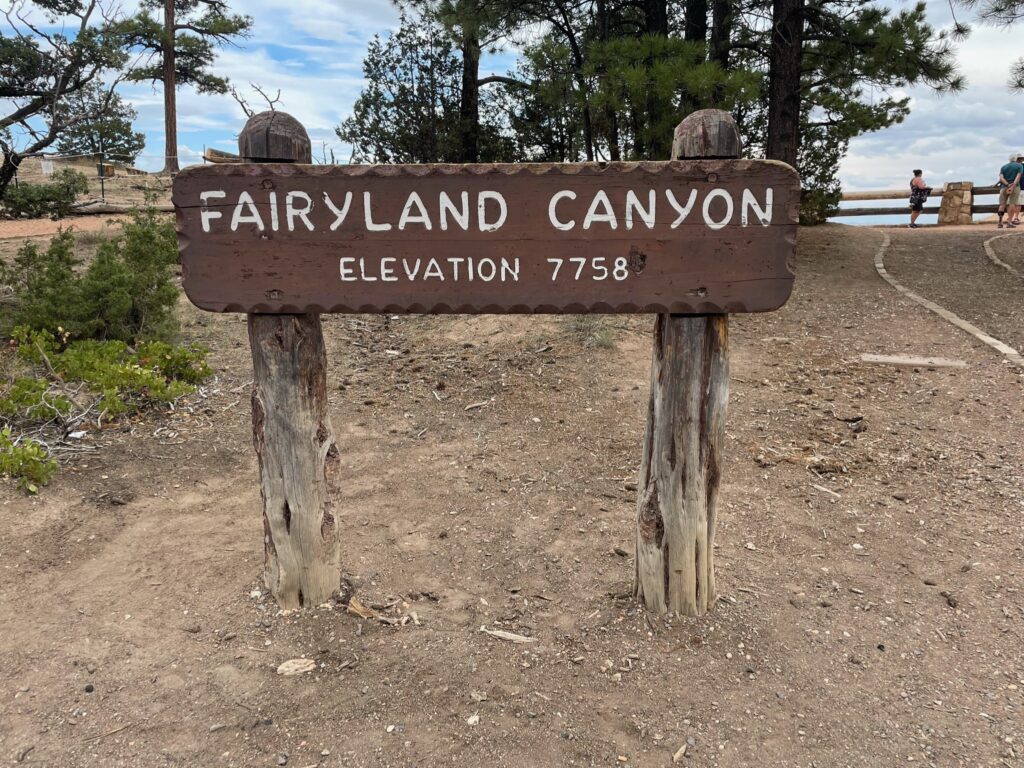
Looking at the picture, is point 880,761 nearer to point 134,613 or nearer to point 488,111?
point 134,613

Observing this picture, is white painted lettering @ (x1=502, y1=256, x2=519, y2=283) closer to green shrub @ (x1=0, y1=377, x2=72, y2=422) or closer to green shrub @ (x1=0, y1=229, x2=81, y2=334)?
green shrub @ (x1=0, y1=377, x2=72, y2=422)

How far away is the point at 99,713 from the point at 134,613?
63cm

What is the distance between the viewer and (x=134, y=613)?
3.10 meters

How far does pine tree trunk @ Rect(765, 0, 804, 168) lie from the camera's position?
8.98 metres

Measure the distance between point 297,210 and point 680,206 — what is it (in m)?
1.29

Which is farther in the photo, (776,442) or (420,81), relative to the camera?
(420,81)

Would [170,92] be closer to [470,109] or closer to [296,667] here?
[470,109]

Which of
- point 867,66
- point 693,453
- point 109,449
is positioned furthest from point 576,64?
point 693,453

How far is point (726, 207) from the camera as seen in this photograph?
96.0 inches

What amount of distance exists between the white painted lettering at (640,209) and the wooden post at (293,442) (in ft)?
3.86

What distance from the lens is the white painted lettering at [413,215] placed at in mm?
2480

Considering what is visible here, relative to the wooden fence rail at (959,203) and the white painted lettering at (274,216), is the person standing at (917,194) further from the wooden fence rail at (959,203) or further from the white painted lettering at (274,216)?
the white painted lettering at (274,216)

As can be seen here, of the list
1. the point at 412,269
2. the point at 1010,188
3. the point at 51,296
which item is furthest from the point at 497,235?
the point at 1010,188

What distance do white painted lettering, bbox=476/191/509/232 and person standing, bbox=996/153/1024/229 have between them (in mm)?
15756
